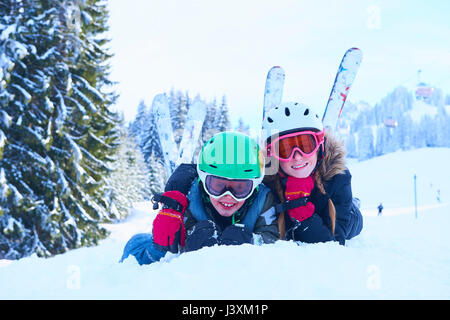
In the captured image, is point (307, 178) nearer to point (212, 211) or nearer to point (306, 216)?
point (306, 216)

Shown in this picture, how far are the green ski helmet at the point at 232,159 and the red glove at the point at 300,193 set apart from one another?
0.45 m

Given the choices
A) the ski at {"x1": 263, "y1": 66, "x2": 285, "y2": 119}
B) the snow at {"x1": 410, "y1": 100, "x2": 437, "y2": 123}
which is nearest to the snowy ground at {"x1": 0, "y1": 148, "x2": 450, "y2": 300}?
the ski at {"x1": 263, "y1": 66, "x2": 285, "y2": 119}

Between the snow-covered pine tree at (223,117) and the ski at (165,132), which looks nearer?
the ski at (165,132)

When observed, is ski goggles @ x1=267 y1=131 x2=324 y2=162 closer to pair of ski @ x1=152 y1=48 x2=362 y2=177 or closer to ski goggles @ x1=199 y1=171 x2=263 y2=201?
ski goggles @ x1=199 y1=171 x2=263 y2=201

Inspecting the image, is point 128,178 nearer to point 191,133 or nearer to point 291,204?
point 191,133

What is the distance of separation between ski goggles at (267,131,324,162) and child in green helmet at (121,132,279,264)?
44 centimetres

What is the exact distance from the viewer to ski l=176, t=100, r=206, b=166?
20.7 ft

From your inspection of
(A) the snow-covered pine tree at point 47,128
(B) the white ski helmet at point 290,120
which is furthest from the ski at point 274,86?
(A) the snow-covered pine tree at point 47,128

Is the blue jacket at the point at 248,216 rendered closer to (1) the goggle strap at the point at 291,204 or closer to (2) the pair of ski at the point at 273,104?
(1) the goggle strap at the point at 291,204

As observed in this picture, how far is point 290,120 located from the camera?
383cm

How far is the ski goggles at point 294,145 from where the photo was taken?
364cm

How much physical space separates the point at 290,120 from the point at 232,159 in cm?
108
